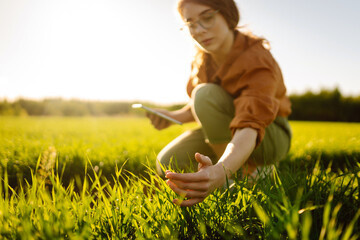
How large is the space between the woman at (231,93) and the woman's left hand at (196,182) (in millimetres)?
281

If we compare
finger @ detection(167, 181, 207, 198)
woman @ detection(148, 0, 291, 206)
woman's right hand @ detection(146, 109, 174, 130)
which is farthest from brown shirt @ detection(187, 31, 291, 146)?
finger @ detection(167, 181, 207, 198)

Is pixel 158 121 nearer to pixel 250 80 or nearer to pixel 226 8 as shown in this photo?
pixel 250 80

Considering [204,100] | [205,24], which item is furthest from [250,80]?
[205,24]

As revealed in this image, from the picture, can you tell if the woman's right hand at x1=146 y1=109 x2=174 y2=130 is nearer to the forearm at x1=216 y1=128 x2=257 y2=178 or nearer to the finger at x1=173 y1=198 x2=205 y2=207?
the forearm at x1=216 y1=128 x2=257 y2=178

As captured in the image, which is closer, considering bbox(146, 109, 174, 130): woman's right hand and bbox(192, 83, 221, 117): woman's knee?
bbox(192, 83, 221, 117): woman's knee

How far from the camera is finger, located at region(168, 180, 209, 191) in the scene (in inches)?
40.5

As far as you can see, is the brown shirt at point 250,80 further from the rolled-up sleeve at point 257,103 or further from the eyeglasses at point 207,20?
the eyeglasses at point 207,20

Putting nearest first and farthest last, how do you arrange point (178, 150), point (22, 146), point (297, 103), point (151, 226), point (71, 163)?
point (151, 226) < point (178, 150) < point (71, 163) < point (22, 146) < point (297, 103)

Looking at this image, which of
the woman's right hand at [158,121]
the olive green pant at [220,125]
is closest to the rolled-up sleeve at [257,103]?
the olive green pant at [220,125]

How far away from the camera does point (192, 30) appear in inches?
77.9

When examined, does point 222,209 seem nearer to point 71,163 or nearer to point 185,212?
point 185,212

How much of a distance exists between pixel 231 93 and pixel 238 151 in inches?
35.3

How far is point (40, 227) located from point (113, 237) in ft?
0.86

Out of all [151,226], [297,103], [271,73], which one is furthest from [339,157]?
[297,103]
